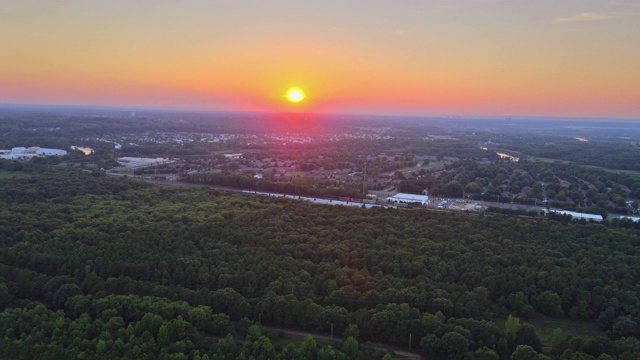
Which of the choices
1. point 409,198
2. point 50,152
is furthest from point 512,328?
point 50,152

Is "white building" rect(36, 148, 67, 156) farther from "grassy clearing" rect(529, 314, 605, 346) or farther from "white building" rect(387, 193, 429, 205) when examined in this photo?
"grassy clearing" rect(529, 314, 605, 346)

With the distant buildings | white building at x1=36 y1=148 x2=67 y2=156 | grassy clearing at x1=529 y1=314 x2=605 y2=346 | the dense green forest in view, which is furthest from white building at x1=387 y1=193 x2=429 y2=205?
white building at x1=36 y1=148 x2=67 y2=156

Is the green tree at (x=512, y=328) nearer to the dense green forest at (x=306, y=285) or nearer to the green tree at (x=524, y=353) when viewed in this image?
the dense green forest at (x=306, y=285)

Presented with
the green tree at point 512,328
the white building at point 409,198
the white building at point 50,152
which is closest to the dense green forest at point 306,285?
the green tree at point 512,328

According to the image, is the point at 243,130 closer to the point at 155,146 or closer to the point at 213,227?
the point at 155,146

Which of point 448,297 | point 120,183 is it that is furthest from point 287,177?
point 448,297
